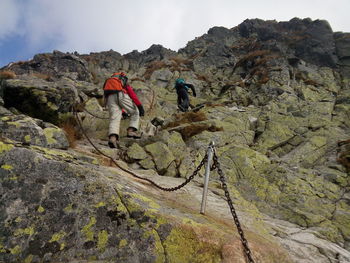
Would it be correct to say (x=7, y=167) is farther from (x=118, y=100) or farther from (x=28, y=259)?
(x=118, y=100)

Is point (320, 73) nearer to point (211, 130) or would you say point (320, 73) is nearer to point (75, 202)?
point (211, 130)

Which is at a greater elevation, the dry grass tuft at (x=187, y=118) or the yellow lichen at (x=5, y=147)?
the dry grass tuft at (x=187, y=118)

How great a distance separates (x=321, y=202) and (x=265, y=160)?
2.91 metres

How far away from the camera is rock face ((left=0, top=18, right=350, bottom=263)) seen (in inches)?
140

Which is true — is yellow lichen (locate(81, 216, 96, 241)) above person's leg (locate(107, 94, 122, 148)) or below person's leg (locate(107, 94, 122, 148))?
below

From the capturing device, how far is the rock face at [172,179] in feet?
11.6

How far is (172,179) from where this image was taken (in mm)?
8305

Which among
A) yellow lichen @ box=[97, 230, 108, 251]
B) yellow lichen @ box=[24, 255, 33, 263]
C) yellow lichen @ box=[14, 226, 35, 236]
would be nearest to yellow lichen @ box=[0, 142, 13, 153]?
yellow lichen @ box=[14, 226, 35, 236]

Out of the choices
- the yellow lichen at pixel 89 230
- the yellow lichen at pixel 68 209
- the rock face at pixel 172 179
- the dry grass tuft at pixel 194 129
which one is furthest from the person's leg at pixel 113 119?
the yellow lichen at pixel 89 230

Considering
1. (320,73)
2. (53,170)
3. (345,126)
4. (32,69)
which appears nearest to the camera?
(53,170)

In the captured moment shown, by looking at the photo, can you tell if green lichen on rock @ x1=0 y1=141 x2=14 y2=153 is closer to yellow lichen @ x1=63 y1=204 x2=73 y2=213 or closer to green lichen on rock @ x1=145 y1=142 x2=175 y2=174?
yellow lichen @ x1=63 y1=204 x2=73 y2=213

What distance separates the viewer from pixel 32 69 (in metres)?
38.7

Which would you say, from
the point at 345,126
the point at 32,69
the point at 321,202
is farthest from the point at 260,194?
the point at 32,69

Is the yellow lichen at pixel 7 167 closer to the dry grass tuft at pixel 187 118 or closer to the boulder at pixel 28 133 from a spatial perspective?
the boulder at pixel 28 133
